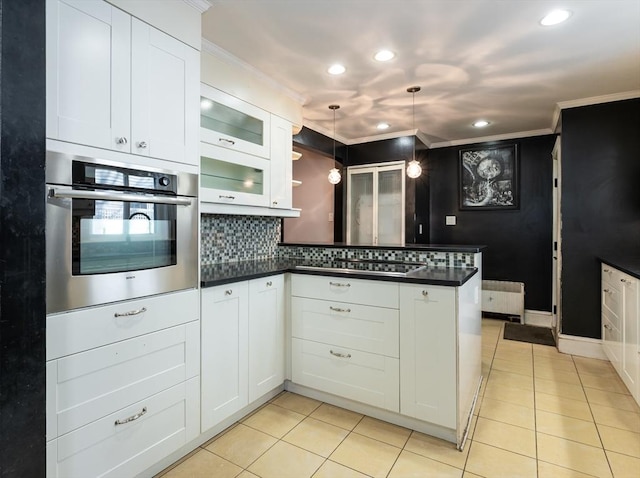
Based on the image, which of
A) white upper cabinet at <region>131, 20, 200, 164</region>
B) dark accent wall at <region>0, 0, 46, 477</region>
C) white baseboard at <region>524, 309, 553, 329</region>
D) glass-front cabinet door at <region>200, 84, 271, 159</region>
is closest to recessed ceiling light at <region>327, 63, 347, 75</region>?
glass-front cabinet door at <region>200, 84, 271, 159</region>

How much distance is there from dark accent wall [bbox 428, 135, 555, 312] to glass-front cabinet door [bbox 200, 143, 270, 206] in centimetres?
269

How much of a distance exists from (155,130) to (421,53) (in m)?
1.91

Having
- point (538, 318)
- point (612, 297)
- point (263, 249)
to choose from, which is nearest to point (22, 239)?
point (263, 249)

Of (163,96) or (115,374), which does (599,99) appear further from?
(115,374)

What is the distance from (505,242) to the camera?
4691 mm

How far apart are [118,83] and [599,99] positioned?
401 centimetres

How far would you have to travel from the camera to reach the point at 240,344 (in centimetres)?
212

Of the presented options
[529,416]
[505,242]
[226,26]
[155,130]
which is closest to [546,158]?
[505,242]

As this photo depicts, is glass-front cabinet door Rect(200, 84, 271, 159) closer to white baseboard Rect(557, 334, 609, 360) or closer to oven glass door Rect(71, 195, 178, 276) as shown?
oven glass door Rect(71, 195, 178, 276)

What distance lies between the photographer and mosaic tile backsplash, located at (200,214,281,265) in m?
2.66

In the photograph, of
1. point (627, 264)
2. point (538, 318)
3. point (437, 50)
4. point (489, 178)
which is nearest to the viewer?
point (437, 50)

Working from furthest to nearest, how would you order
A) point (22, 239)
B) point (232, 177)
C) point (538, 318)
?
1. point (538, 318)
2. point (232, 177)
3. point (22, 239)

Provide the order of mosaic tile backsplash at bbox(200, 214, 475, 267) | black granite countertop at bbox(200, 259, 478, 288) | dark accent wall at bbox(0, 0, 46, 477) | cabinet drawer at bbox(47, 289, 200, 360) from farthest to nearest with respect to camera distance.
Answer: mosaic tile backsplash at bbox(200, 214, 475, 267), black granite countertop at bbox(200, 259, 478, 288), cabinet drawer at bbox(47, 289, 200, 360), dark accent wall at bbox(0, 0, 46, 477)

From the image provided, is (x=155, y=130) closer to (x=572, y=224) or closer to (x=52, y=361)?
(x=52, y=361)
